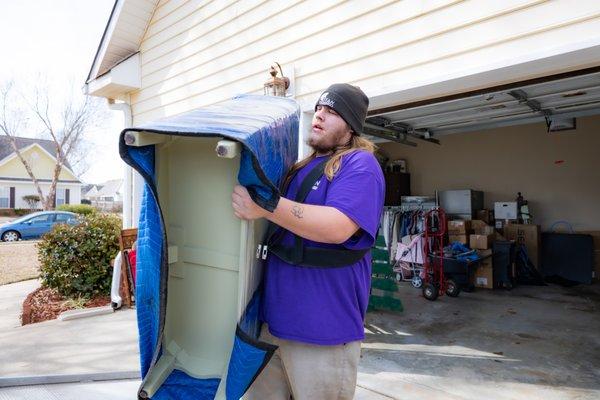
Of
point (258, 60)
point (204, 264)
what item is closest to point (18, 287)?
point (258, 60)

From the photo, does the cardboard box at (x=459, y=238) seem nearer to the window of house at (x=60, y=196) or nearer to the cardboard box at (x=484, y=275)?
the cardboard box at (x=484, y=275)

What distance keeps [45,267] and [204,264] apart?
213 inches

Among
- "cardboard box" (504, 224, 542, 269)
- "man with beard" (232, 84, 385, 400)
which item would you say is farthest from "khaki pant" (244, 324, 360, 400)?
"cardboard box" (504, 224, 542, 269)

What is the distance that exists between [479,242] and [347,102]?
6186 millimetres

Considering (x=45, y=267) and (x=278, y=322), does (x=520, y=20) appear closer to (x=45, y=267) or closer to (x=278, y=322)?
(x=278, y=322)

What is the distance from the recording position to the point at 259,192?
1180 mm

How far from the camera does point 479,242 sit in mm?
6824

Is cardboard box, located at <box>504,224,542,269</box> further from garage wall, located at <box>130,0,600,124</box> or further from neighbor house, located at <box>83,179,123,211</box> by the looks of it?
neighbor house, located at <box>83,179,123,211</box>

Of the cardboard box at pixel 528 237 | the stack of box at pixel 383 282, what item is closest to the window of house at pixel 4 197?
the stack of box at pixel 383 282

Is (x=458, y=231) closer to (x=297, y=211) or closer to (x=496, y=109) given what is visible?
(x=496, y=109)

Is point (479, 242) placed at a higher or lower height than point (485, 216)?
lower

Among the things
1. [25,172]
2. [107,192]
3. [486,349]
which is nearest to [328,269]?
[486,349]

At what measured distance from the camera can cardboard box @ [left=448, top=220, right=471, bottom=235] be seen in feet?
23.2

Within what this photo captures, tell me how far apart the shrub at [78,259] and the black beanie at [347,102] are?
17.1ft
